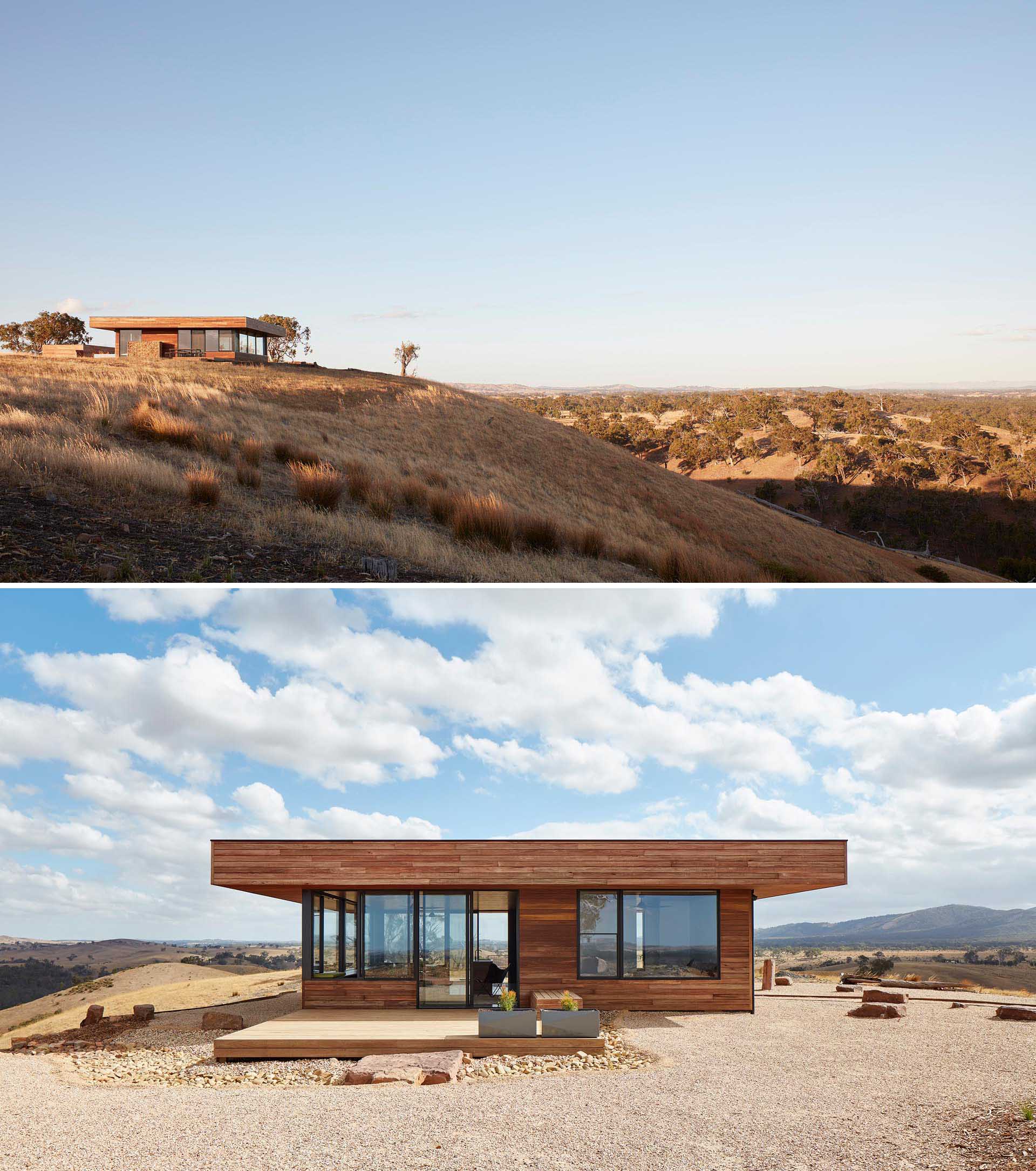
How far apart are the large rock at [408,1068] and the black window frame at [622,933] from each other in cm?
348

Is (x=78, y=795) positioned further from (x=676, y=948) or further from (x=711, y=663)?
(x=676, y=948)

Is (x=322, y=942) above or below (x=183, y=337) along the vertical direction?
below

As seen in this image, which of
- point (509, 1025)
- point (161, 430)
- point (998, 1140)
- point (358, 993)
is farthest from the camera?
point (161, 430)

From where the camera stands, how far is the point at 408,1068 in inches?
326

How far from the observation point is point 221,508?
1309 cm

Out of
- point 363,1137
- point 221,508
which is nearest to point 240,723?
point 221,508

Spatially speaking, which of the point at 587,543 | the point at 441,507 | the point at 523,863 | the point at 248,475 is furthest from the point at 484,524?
the point at 523,863

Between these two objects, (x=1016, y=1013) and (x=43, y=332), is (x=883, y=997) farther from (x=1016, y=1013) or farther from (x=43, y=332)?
(x=43, y=332)

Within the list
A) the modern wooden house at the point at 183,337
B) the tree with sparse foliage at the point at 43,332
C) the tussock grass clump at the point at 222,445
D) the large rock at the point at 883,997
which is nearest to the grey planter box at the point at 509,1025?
the large rock at the point at 883,997

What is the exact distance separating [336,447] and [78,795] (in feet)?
213

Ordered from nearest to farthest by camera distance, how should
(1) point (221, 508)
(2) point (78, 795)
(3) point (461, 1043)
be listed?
(3) point (461, 1043) → (1) point (221, 508) → (2) point (78, 795)

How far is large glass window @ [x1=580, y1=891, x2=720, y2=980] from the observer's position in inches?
478

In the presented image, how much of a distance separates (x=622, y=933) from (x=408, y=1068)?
4499 mm

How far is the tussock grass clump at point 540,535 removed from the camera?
15227mm
